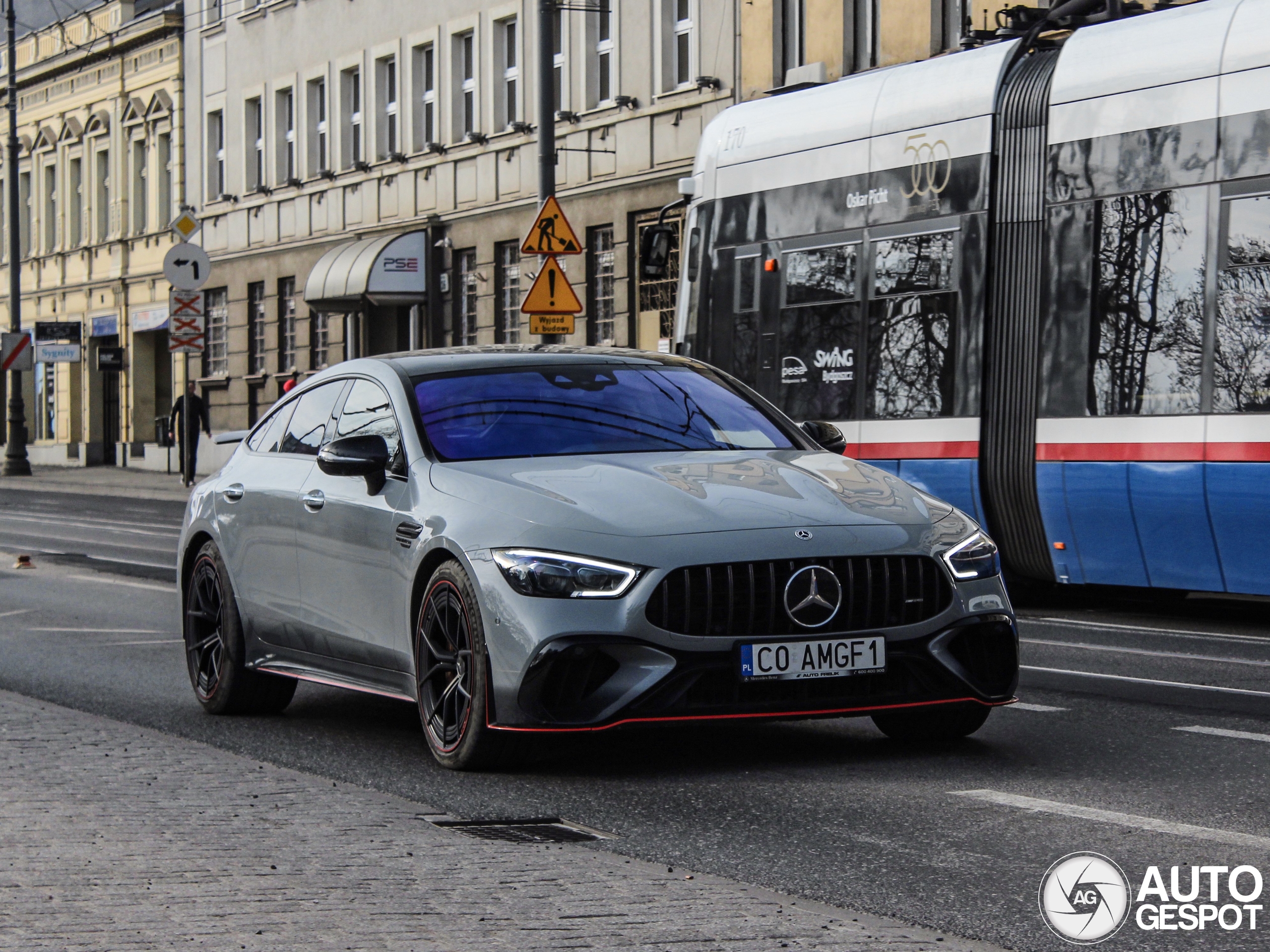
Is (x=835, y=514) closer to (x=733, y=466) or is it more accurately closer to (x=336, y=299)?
(x=733, y=466)

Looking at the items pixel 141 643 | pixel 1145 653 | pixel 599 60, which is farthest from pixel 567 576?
pixel 599 60

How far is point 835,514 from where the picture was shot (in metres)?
7.08

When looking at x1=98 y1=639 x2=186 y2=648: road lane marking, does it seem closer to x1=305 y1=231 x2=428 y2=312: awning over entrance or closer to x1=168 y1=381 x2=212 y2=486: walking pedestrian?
x1=168 y1=381 x2=212 y2=486: walking pedestrian

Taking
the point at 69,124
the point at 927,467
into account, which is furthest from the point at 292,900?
the point at 69,124

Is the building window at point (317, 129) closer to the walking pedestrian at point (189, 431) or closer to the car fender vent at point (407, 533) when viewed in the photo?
the walking pedestrian at point (189, 431)

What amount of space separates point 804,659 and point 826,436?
1.94 metres

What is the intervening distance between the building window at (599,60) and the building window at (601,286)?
2052 millimetres

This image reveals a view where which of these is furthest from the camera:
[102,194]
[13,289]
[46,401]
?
[46,401]

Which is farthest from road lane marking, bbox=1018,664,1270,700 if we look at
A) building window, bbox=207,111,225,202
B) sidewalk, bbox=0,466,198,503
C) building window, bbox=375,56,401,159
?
building window, bbox=207,111,225,202

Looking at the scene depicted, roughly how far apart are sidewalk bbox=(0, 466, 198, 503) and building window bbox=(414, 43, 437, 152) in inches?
296

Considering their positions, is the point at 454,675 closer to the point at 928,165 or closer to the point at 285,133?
the point at 928,165

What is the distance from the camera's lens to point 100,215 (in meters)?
54.6

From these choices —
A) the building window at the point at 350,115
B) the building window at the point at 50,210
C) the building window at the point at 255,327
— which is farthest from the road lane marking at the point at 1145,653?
the building window at the point at 50,210

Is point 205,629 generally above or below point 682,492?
below
